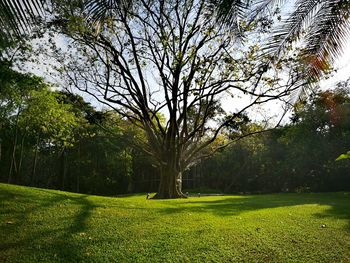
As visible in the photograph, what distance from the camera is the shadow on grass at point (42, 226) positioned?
5.14m

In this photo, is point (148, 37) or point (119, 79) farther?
point (119, 79)

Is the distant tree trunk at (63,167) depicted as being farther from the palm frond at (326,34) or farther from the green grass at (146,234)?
the palm frond at (326,34)

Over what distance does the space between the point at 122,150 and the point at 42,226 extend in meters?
33.9

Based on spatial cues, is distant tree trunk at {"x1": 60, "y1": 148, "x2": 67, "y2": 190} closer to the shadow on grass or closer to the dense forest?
the dense forest

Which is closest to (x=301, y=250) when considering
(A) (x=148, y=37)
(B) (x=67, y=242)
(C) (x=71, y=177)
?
(B) (x=67, y=242)

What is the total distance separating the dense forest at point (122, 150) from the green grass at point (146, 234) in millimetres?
10793

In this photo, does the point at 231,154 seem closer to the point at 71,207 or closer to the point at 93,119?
the point at 93,119

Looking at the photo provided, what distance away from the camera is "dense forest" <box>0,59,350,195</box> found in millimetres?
23250

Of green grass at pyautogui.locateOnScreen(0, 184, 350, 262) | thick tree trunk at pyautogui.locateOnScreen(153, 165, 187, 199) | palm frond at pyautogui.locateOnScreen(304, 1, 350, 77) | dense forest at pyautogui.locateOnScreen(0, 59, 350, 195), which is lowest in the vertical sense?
green grass at pyautogui.locateOnScreen(0, 184, 350, 262)

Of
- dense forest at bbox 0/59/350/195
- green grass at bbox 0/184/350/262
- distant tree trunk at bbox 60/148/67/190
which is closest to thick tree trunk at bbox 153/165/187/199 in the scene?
dense forest at bbox 0/59/350/195

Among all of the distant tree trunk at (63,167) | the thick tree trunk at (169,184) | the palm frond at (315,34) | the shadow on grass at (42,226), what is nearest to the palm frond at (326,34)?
the palm frond at (315,34)

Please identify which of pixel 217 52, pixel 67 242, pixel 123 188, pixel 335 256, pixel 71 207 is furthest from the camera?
pixel 123 188

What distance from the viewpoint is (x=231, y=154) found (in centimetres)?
4316

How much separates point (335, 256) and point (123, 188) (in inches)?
1514
